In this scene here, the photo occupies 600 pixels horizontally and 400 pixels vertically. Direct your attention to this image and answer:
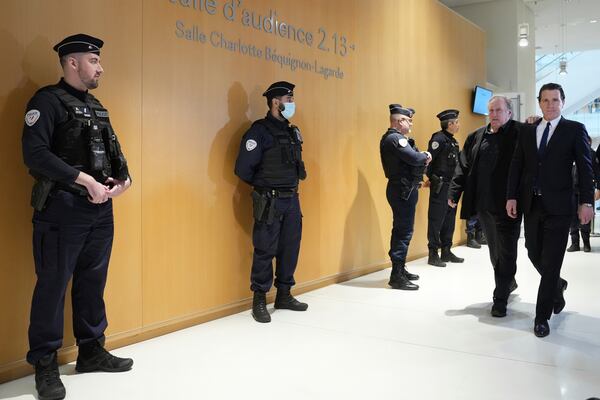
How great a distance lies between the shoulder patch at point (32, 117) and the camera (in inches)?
99.2

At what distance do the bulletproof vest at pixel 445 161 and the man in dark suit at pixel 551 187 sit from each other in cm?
267

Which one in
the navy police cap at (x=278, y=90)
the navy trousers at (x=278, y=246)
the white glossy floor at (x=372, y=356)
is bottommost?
the white glossy floor at (x=372, y=356)

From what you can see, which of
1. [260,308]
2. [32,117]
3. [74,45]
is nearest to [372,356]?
[260,308]

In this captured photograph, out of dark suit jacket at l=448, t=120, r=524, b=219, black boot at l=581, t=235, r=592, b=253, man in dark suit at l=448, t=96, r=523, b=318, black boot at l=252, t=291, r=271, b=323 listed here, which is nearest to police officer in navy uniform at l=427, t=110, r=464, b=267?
dark suit jacket at l=448, t=120, r=524, b=219

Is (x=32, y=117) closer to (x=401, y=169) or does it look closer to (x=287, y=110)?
(x=287, y=110)

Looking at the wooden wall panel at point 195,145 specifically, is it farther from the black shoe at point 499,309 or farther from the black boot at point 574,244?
the black boot at point 574,244

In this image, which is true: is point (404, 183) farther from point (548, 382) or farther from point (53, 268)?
point (53, 268)

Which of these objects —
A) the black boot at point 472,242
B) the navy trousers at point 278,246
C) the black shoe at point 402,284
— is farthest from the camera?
the black boot at point 472,242

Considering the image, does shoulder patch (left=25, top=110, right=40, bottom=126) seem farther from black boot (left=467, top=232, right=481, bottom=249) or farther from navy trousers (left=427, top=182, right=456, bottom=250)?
black boot (left=467, top=232, right=481, bottom=249)

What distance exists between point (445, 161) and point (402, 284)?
6.31 ft

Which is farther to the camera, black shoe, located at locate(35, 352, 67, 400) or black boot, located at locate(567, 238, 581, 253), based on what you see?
black boot, located at locate(567, 238, 581, 253)

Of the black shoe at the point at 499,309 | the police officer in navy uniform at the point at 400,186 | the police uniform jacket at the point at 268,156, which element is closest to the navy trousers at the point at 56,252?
the police uniform jacket at the point at 268,156

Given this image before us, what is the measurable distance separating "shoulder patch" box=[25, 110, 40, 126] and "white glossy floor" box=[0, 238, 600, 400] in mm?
1291

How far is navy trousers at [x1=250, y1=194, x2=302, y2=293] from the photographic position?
3988 mm
